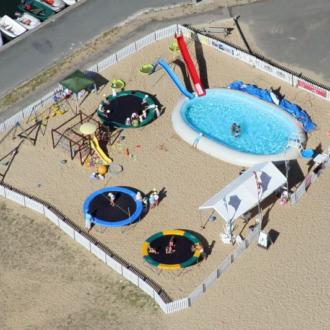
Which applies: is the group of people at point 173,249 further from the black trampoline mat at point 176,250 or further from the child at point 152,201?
the child at point 152,201

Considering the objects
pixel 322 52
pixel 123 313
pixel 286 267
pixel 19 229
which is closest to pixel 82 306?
pixel 123 313

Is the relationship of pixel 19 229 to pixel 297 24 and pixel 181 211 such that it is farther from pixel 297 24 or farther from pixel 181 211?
pixel 297 24

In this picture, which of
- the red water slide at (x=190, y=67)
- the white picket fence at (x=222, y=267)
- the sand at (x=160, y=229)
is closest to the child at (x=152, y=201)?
the sand at (x=160, y=229)

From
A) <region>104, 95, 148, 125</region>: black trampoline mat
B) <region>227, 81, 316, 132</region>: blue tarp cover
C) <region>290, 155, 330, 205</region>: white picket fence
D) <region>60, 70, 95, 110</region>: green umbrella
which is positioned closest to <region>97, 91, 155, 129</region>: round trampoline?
<region>104, 95, 148, 125</region>: black trampoline mat

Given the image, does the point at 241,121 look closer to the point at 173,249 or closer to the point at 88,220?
the point at 173,249

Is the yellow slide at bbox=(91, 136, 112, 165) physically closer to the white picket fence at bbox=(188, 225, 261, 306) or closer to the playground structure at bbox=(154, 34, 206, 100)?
the playground structure at bbox=(154, 34, 206, 100)

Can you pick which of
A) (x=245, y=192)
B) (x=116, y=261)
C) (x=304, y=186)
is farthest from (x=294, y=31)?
(x=116, y=261)
